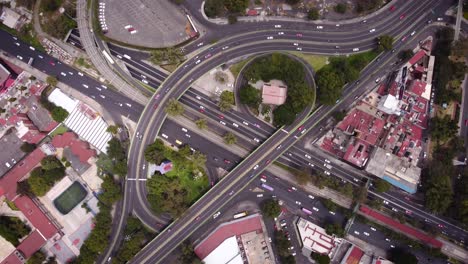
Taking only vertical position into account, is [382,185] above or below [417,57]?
below

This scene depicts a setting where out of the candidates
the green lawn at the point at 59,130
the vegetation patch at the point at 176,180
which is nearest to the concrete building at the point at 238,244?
the vegetation patch at the point at 176,180

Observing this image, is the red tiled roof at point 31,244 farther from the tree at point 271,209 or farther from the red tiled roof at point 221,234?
the tree at point 271,209

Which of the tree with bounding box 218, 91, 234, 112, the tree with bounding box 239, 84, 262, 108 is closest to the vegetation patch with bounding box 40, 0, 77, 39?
the tree with bounding box 218, 91, 234, 112

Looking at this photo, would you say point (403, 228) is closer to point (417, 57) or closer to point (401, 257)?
point (401, 257)

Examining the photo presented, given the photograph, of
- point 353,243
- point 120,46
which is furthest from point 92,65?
point 353,243

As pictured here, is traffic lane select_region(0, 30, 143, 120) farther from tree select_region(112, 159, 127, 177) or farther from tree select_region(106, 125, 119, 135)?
tree select_region(112, 159, 127, 177)

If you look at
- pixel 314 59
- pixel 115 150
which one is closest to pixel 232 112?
pixel 314 59

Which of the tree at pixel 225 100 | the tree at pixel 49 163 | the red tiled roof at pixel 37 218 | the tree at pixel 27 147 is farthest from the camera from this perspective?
the tree at pixel 27 147
